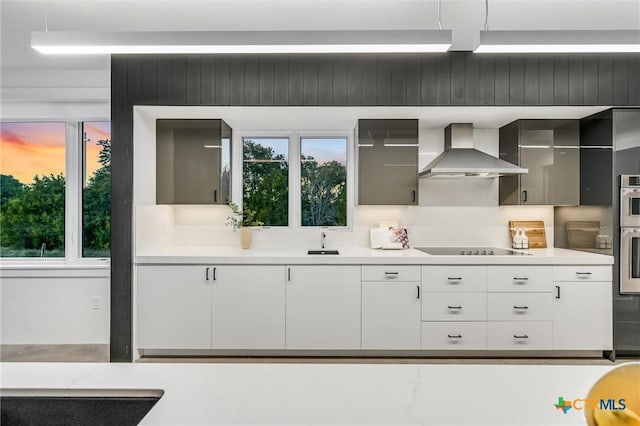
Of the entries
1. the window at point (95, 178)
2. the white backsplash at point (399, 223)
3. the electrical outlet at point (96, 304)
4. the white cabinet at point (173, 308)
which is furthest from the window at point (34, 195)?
the white cabinet at point (173, 308)

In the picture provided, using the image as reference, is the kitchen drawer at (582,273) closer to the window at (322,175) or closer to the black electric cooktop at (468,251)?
the black electric cooktop at (468,251)

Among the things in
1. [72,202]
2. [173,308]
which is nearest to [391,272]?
[173,308]

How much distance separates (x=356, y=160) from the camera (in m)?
3.70

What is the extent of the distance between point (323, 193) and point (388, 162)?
832 millimetres

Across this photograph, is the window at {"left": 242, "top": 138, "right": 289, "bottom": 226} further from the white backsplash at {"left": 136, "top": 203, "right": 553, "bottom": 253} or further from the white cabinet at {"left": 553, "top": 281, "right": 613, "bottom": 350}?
the white cabinet at {"left": 553, "top": 281, "right": 613, "bottom": 350}

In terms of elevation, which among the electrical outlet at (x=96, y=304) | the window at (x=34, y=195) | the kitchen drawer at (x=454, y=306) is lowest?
the electrical outlet at (x=96, y=304)

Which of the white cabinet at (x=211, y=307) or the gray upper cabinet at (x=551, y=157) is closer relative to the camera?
the white cabinet at (x=211, y=307)

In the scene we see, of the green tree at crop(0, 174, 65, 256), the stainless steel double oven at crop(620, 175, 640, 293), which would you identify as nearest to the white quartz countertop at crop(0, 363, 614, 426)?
the stainless steel double oven at crop(620, 175, 640, 293)

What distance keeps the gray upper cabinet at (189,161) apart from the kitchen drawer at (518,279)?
253 cm

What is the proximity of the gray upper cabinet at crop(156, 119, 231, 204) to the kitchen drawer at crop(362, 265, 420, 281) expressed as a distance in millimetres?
1534

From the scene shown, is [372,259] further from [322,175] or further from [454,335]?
[322,175]

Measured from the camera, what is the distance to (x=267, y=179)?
4168 mm

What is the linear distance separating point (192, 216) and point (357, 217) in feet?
5.68

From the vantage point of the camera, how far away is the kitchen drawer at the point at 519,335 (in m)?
3.28
